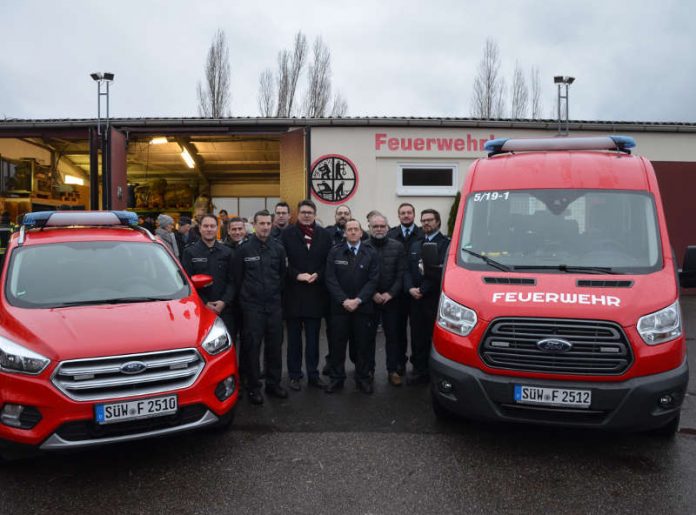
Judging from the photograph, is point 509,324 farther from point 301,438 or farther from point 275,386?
point 275,386

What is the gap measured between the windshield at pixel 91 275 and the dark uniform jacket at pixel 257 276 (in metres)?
A: 0.67

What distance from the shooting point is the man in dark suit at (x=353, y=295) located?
18.6 feet

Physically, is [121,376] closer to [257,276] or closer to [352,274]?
[257,276]

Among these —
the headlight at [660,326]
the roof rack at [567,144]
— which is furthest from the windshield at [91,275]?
the headlight at [660,326]

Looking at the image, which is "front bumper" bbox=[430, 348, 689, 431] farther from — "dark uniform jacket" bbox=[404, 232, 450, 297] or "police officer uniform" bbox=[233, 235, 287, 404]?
"police officer uniform" bbox=[233, 235, 287, 404]

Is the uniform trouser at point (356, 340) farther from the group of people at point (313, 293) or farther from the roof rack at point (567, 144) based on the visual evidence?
the roof rack at point (567, 144)

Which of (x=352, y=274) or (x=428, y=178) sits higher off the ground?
(x=428, y=178)

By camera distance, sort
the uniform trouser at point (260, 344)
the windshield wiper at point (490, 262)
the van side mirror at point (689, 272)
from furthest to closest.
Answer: the uniform trouser at point (260, 344)
the van side mirror at point (689, 272)
the windshield wiper at point (490, 262)

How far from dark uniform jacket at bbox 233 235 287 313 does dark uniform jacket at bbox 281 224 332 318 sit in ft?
1.19

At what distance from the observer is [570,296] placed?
3.88 meters

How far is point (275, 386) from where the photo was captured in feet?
18.0

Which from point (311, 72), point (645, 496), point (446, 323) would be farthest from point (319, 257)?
point (311, 72)

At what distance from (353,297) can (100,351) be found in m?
2.72

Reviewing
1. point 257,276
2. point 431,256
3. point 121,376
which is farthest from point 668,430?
point 121,376
